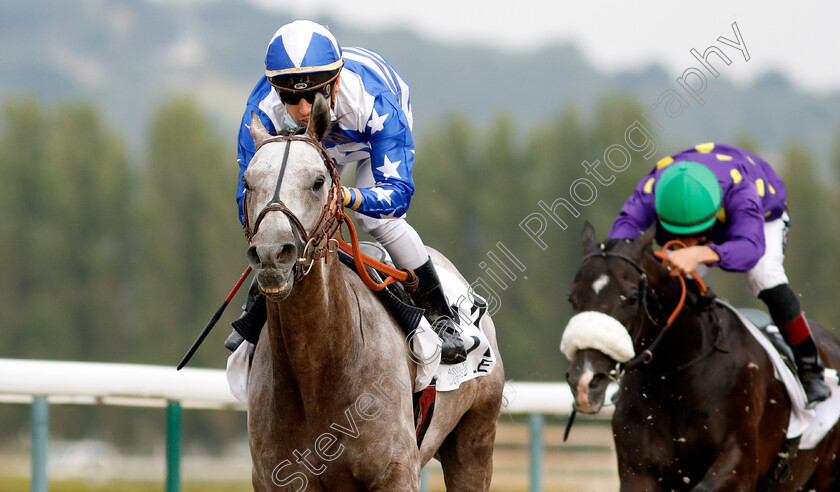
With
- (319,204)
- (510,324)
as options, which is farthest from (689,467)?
(510,324)

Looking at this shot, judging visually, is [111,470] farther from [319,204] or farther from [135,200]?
[135,200]

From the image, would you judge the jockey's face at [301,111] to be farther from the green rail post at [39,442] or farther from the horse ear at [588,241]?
the green rail post at [39,442]

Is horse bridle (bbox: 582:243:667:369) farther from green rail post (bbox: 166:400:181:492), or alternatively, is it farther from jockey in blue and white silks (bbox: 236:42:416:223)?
green rail post (bbox: 166:400:181:492)

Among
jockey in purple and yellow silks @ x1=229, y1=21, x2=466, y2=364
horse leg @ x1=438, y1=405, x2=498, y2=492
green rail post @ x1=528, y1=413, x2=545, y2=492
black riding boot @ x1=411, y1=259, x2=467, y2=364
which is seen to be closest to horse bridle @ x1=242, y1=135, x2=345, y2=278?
jockey in purple and yellow silks @ x1=229, y1=21, x2=466, y2=364

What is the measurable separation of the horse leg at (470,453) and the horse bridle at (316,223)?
1.60m

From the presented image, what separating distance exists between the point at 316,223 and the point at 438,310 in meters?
1.19

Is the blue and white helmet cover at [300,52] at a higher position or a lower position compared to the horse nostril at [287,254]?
higher

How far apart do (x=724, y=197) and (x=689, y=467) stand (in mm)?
1354

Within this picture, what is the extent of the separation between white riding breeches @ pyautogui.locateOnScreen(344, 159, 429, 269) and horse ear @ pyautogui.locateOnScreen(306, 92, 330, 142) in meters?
0.64

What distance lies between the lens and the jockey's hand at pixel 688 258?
489cm

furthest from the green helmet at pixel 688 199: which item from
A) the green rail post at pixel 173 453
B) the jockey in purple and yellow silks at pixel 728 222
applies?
the green rail post at pixel 173 453

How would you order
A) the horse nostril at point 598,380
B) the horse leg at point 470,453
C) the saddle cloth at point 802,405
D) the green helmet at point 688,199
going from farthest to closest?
the saddle cloth at point 802,405, the green helmet at point 688,199, the horse leg at point 470,453, the horse nostril at point 598,380

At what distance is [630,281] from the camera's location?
4.66 meters

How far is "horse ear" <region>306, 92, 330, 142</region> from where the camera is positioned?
327 centimetres
